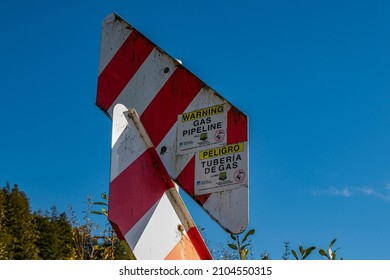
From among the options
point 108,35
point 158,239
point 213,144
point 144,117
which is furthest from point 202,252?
point 108,35

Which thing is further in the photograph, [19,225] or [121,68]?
[19,225]

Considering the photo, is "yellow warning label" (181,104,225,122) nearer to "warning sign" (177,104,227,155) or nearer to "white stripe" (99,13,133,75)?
"warning sign" (177,104,227,155)

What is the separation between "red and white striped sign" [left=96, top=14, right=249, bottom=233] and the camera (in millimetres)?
3629

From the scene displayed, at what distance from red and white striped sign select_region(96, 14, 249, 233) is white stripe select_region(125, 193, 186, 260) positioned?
131 mm

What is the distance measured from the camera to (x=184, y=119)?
394cm

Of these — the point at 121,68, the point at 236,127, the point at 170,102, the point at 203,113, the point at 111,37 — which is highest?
the point at 111,37

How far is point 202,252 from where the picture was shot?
3.41m

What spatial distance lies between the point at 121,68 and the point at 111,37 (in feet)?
0.78

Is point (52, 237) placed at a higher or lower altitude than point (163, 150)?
higher

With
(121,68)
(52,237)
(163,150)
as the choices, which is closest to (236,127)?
(163,150)

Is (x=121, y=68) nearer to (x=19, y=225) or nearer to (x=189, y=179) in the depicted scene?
(x=189, y=179)
